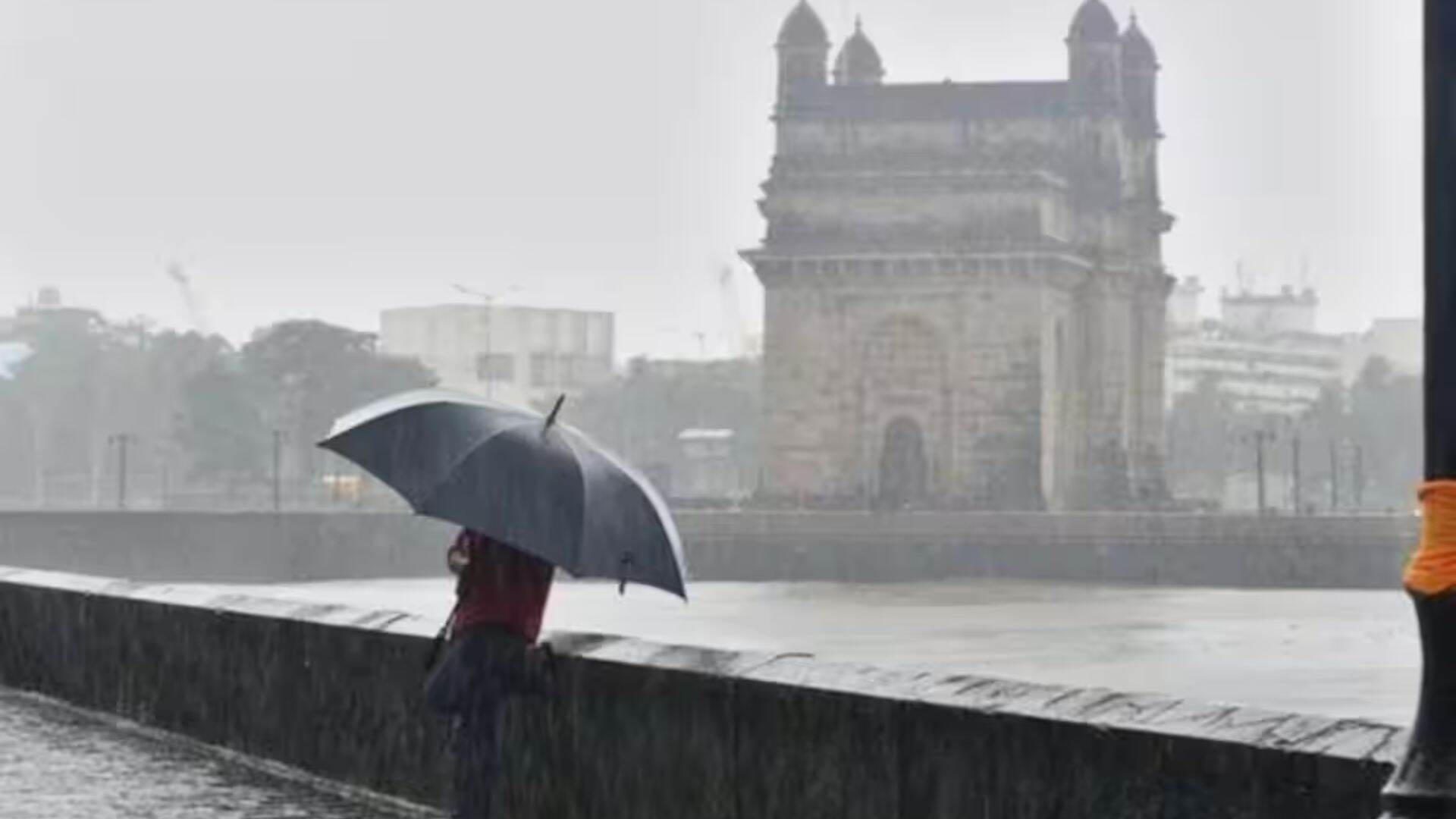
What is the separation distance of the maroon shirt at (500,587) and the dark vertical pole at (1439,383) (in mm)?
4191

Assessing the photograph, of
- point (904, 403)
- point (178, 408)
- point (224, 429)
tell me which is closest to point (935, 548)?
point (904, 403)

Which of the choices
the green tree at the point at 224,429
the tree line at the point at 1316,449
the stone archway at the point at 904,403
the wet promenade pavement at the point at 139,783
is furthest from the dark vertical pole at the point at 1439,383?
the tree line at the point at 1316,449

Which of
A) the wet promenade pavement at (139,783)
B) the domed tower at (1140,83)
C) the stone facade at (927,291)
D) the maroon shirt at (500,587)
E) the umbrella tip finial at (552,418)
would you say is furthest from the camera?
the domed tower at (1140,83)

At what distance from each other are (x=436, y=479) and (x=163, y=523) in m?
84.8

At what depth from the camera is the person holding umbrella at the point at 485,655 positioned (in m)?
9.06

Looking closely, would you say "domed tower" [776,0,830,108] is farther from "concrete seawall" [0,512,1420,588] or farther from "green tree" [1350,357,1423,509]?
"green tree" [1350,357,1423,509]

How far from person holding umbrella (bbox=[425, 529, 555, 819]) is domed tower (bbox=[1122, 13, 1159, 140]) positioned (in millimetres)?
101416

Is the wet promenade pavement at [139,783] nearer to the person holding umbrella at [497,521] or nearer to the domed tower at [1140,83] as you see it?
the person holding umbrella at [497,521]

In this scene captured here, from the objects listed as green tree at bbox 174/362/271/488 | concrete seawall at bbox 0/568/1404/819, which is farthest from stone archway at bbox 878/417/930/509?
concrete seawall at bbox 0/568/1404/819

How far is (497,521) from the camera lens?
28.6ft

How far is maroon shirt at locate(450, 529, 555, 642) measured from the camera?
906cm

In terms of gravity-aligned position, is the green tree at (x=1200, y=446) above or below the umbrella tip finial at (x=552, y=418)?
above

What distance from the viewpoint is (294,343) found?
130 metres

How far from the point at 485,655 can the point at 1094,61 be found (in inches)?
3800
